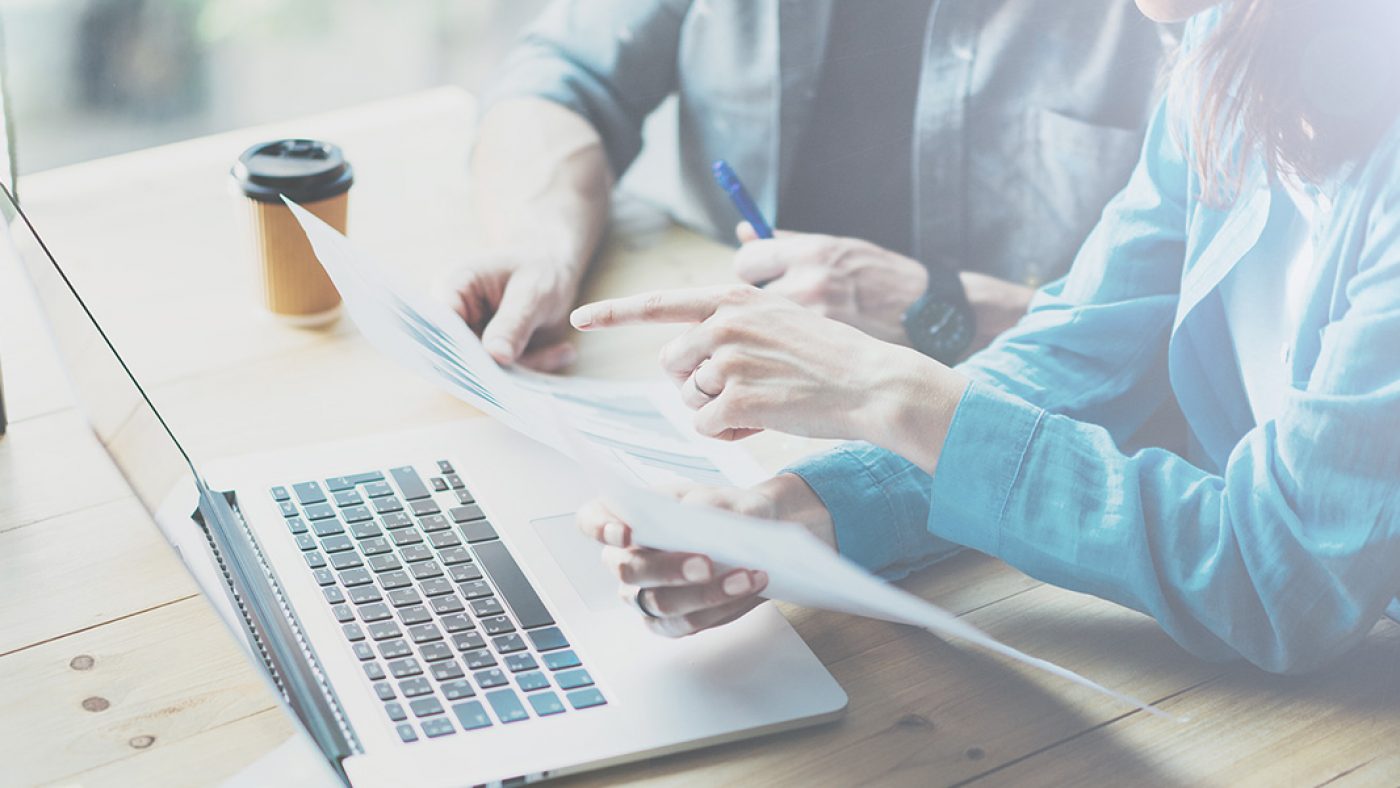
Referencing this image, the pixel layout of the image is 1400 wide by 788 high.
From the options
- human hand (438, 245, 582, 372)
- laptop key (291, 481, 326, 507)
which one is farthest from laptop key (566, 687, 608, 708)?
human hand (438, 245, 582, 372)

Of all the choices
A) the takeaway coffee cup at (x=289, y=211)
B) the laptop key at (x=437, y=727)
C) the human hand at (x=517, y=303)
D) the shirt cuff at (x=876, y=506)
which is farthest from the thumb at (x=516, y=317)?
the laptop key at (x=437, y=727)

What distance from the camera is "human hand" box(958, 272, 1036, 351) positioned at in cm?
92

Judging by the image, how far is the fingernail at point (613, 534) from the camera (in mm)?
615

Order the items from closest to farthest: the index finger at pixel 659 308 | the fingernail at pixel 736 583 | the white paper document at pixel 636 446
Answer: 1. the white paper document at pixel 636 446
2. the fingernail at pixel 736 583
3. the index finger at pixel 659 308

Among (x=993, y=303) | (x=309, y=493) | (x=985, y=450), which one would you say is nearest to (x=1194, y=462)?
(x=985, y=450)

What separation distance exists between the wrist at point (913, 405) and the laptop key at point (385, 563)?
0.24m

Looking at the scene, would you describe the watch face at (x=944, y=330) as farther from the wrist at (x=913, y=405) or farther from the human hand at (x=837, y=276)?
the wrist at (x=913, y=405)

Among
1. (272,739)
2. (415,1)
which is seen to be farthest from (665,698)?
(415,1)

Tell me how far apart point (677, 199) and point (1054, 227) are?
32 centimetres

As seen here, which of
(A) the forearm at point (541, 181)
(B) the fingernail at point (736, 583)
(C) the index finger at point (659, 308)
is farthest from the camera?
(A) the forearm at point (541, 181)

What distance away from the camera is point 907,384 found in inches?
24.9

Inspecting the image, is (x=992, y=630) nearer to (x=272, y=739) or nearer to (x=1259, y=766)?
(x=1259, y=766)

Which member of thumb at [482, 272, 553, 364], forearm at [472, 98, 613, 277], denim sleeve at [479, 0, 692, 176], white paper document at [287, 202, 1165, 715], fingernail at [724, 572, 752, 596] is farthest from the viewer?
denim sleeve at [479, 0, 692, 176]

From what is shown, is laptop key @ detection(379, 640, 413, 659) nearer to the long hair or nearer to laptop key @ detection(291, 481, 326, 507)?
laptop key @ detection(291, 481, 326, 507)
